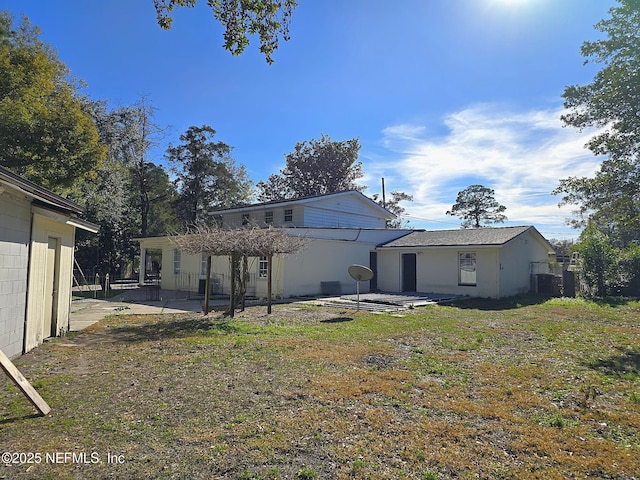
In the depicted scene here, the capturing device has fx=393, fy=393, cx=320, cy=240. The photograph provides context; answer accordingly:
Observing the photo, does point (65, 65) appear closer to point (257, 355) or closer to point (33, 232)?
point (33, 232)

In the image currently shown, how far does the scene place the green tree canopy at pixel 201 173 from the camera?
33188 mm

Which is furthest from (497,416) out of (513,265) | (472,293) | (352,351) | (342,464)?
(513,265)

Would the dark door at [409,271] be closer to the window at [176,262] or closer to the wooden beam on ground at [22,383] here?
the window at [176,262]

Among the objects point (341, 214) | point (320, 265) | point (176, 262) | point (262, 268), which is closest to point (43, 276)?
point (262, 268)

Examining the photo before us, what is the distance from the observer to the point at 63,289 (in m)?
8.67

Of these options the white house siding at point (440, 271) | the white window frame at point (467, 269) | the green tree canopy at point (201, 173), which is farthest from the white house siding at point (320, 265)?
the green tree canopy at point (201, 173)

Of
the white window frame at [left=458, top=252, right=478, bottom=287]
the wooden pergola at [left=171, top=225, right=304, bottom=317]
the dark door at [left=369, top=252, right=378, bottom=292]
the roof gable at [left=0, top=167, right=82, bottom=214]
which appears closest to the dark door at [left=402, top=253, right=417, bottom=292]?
the dark door at [left=369, top=252, right=378, bottom=292]

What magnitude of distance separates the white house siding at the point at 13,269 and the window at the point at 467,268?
16.2 metres

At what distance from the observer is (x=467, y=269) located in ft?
58.9

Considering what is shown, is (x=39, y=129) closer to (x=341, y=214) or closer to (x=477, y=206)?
(x=341, y=214)

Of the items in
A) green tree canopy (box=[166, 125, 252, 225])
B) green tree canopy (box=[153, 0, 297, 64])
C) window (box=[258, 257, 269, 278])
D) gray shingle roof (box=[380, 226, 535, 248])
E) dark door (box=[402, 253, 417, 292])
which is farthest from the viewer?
green tree canopy (box=[166, 125, 252, 225])

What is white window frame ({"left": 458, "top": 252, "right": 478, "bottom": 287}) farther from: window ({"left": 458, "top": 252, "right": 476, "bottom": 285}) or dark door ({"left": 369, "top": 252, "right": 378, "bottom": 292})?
dark door ({"left": 369, "top": 252, "right": 378, "bottom": 292})

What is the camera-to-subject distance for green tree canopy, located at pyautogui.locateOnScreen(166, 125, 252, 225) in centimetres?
3319

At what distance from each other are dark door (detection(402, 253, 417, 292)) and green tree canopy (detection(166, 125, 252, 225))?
61.1 feet
